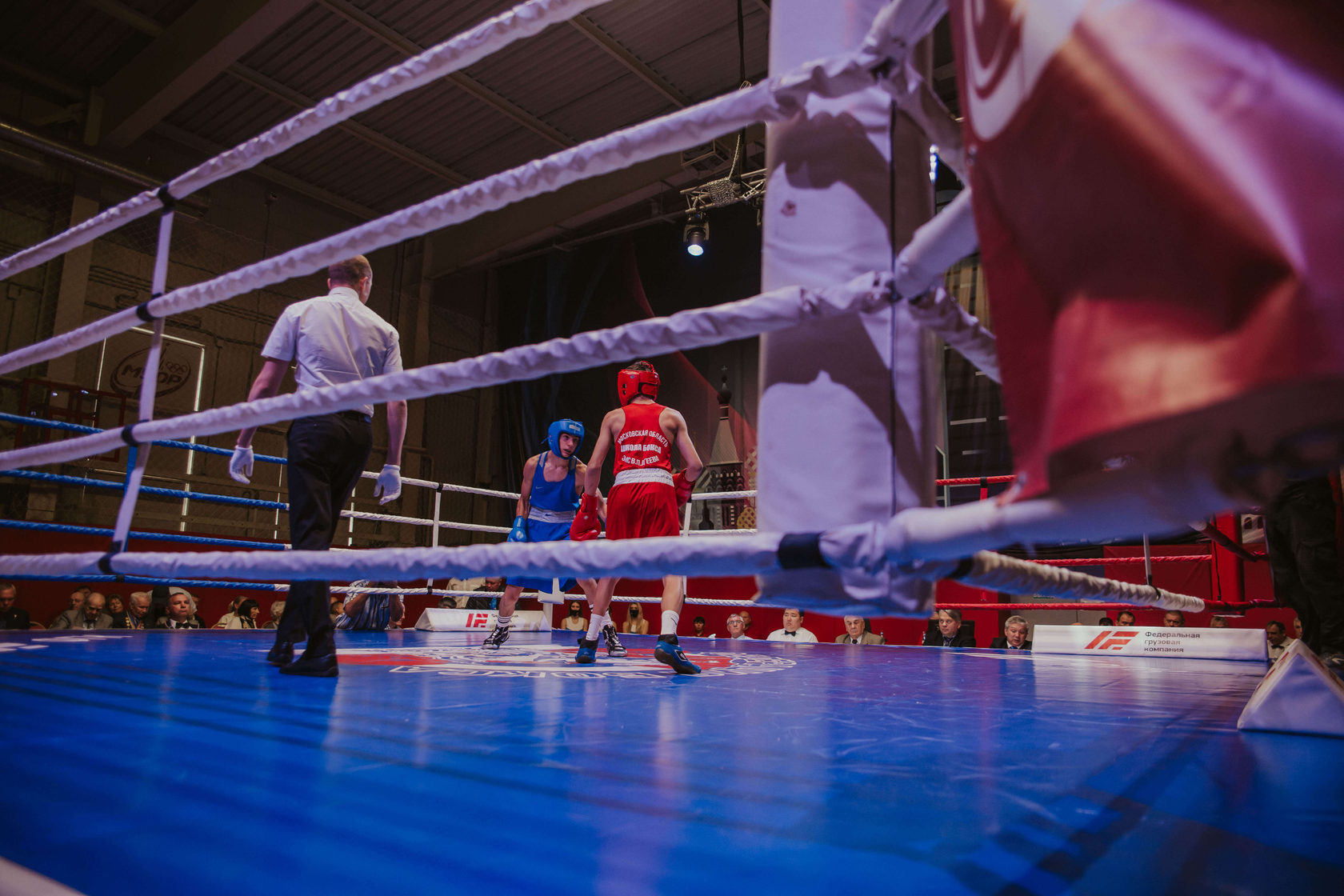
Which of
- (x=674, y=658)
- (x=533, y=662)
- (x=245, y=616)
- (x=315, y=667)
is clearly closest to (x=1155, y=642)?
(x=674, y=658)

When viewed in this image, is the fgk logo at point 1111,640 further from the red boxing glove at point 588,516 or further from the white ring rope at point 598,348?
the white ring rope at point 598,348

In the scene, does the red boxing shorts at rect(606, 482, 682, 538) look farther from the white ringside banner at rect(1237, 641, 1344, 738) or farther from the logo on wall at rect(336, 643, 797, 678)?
the white ringside banner at rect(1237, 641, 1344, 738)

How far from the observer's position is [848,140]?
0.89m

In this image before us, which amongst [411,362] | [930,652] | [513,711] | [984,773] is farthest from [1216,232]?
[411,362]

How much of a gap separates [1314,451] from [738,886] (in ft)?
1.76

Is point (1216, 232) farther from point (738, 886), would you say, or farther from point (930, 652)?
point (930, 652)

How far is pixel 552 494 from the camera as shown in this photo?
4527 millimetres

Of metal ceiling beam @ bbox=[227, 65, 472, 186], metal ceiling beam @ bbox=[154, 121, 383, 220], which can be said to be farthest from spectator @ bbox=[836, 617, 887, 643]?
metal ceiling beam @ bbox=[154, 121, 383, 220]

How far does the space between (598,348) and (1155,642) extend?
4.06 m

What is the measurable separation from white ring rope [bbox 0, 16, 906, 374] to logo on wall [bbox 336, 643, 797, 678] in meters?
1.40

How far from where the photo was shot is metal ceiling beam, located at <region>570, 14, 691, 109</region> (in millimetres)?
7516

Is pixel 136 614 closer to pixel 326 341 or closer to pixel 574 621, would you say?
pixel 574 621

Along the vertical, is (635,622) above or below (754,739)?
below

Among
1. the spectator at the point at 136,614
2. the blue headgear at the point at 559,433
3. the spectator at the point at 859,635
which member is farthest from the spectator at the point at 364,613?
the spectator at the point at 859,635
